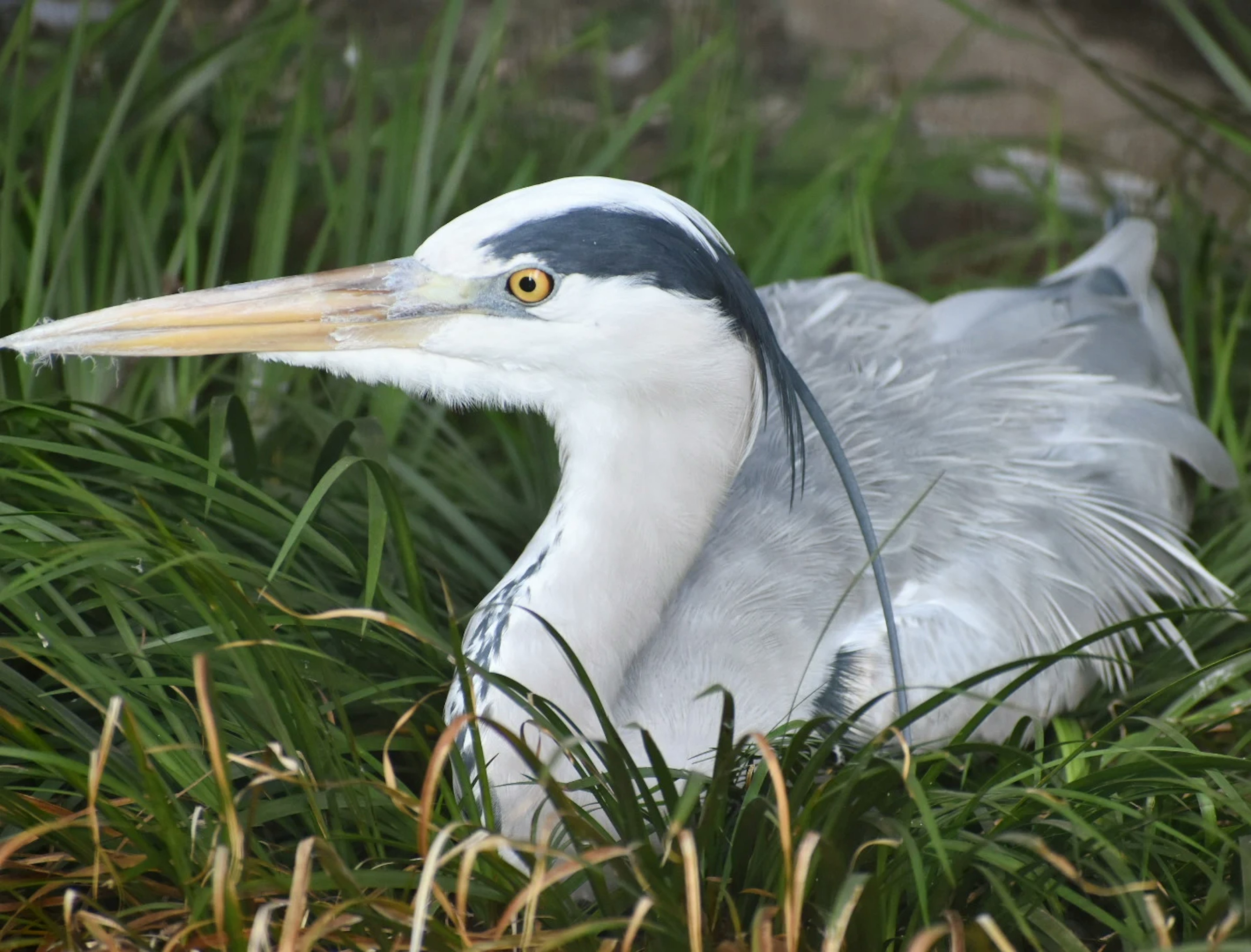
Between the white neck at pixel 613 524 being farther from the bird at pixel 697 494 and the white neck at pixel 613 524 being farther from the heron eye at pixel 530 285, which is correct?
the heron eye at pixel 530 285

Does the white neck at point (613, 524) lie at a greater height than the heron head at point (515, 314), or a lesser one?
lesser

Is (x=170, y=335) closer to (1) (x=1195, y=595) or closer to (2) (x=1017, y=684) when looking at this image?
(2) (x=1017, y=684)

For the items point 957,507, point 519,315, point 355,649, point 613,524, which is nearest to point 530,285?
point 519,315

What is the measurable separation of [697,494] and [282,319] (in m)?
0.52

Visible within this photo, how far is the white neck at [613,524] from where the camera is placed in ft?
4.92

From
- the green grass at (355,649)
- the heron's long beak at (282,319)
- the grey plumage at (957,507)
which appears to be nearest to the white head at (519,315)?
the heron's long beak at (282,319)

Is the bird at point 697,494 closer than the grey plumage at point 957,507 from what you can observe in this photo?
Yes

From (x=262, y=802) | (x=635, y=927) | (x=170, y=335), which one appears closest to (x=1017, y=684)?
(x=635, y=927)

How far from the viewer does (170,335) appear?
1.51m

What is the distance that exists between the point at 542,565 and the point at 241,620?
0.34 metres

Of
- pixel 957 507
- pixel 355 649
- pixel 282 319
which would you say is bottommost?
pixel 355 649

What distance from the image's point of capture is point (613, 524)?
4.93 ft

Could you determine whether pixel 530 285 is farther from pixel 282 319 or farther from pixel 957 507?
pixel 957 507

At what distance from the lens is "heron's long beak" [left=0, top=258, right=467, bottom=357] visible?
150cm
